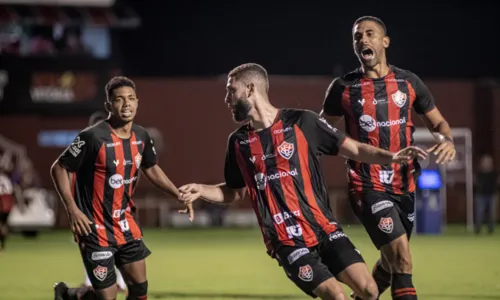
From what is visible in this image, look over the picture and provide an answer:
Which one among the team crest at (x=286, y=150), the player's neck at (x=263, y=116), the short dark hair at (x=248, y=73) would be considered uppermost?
the short dark hair at (x=248, y=73)

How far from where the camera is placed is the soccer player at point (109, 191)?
902cm

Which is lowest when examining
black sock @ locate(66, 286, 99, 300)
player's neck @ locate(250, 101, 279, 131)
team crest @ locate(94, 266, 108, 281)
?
black sock @ locate(66, 286, 99, 300)

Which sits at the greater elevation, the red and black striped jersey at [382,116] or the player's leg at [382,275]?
the red and black striped jersey at [382,116]

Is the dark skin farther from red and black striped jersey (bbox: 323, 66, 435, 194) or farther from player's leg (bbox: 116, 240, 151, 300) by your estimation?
player's leg (bbox: 116, 240, 151, 300)

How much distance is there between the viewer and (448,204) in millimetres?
33344

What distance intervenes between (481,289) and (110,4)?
20.8 meters

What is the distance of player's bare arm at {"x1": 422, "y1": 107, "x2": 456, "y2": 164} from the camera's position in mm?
7453

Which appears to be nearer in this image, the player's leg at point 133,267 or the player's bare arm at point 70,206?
the player's bare arm at point 70,206

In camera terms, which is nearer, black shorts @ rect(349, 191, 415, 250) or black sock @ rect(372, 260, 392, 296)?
black shorts @ rect(349, 191, 415, 250)

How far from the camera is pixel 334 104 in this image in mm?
9297

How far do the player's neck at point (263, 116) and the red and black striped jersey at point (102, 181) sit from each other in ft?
6.33

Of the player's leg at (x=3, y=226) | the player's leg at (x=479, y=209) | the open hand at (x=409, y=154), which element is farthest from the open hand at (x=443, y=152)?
the player's leg at (x=479, y=209)

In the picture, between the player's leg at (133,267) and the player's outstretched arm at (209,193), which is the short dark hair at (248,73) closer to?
the player's outstretched arm at (209,193)

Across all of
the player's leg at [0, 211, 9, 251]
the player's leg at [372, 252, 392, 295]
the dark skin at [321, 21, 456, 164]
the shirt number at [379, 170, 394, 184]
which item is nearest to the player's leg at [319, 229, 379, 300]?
the shirt number at [379, 170, 394, 184]
